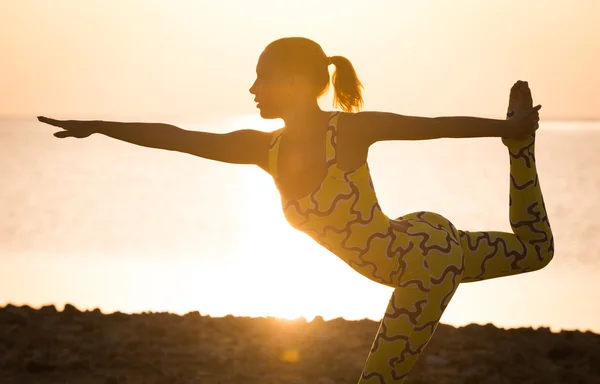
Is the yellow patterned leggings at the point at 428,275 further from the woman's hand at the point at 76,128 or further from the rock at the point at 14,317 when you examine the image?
the rock at the point at 14,317

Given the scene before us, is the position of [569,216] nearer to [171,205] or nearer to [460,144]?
[171,205]

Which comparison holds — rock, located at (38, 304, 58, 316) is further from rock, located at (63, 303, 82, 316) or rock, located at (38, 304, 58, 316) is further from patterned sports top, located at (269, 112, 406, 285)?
patterned sports top, located at (269, 112, 406, 285)

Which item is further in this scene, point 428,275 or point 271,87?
point 271,87

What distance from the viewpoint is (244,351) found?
7.65 metres

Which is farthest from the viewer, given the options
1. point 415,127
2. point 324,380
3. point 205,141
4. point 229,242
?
point 229,242

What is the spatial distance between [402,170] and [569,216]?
1751 centimetres

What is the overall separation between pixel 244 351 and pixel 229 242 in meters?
9.94

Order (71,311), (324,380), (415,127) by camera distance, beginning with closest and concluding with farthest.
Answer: (415,127) → (324,380) → (71,311)

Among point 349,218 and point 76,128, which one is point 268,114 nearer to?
point 349,218

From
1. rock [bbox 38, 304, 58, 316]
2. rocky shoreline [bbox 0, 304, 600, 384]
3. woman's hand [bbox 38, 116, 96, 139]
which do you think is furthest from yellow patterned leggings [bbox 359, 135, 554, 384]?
rock [bbox 38, 304, 58, 316]

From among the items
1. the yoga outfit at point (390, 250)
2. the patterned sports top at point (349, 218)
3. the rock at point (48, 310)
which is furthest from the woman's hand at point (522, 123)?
the rock at point (48, 310)

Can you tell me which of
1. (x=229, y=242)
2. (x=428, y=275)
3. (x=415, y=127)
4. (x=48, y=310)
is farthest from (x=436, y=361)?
(x=229, y=242)

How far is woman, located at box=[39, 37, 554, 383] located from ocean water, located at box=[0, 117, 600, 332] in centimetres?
399

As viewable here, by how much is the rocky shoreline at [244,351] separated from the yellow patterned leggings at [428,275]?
2.13 metres
